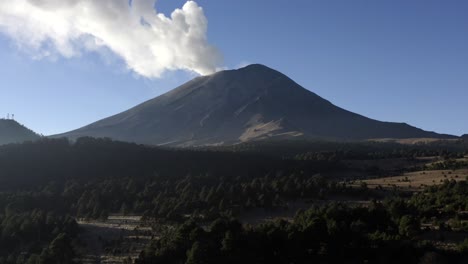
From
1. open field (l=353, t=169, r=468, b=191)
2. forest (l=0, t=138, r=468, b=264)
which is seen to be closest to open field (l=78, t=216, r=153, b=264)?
forest (l=0, t=138, r=468, b=264)

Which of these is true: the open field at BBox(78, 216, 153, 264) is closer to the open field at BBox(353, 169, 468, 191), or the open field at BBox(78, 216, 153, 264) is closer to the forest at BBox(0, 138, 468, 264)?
the forest at BBox(0, 138, 468, 264)

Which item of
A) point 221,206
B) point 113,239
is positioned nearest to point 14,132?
point 221,206

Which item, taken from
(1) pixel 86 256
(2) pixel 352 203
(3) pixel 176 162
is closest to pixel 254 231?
(1) pixel 86 256

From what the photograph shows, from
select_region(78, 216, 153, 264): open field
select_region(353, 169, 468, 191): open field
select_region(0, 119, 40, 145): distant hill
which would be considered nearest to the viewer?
select_region(78, 216, 153, 264): open field

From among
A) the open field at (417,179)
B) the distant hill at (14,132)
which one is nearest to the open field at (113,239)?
the open field at (417,179)

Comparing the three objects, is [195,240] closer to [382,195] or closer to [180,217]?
[180,217]

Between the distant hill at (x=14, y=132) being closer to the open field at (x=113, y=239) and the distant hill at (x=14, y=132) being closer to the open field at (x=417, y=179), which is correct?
the open field at (x=113, y=239)

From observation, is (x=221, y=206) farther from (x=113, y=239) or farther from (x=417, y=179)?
(x=417, y=179)
